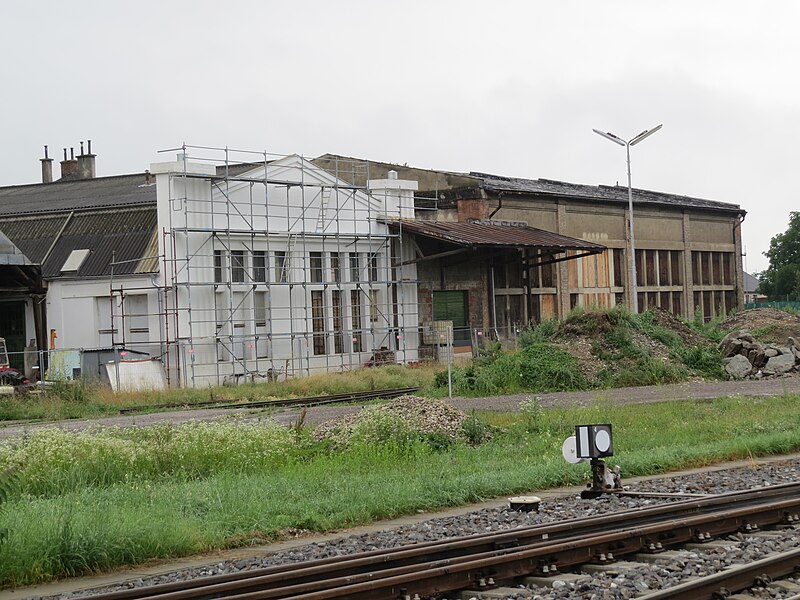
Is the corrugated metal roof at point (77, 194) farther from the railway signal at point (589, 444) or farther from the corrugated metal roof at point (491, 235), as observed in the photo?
the railway signal at point (589, 444)

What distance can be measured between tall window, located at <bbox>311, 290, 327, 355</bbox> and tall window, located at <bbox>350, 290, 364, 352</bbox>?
1.64 metres

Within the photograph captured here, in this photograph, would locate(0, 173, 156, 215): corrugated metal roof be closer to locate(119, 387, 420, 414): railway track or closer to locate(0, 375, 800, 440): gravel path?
locate(119, 387, 420, 414): railway track

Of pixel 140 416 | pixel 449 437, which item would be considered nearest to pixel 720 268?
pixel 140 416

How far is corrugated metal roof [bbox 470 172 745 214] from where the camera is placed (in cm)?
5025

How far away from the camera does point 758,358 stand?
116 feet

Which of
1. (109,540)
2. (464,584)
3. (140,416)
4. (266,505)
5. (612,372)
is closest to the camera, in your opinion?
(464,584)

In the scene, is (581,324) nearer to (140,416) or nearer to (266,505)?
(140,416)

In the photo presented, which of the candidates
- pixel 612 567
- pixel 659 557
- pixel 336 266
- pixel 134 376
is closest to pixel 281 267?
pixel 336 266

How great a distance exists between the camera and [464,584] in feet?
28.8

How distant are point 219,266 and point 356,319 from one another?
7018 mm

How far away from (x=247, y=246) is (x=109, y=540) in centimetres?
3068

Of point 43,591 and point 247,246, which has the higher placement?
point 247,246

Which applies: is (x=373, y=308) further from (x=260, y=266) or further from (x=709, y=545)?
(x=709, y=545)

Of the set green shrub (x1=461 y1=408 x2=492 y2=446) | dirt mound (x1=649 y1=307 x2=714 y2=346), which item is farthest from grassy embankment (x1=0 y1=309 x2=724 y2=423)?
green shrub (x1=461 y1=408 x2=492 y2=446)
